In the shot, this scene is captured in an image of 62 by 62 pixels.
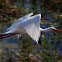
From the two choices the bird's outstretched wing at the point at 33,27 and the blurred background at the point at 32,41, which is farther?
the blurred background at the point at 32,41

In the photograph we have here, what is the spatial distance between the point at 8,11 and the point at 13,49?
1.67 metres

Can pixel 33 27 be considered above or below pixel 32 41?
Result: above

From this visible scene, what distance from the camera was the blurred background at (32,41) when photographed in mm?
4092

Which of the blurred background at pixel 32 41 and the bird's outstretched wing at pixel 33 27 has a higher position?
the bird's outstretched wing at pixel 33 27

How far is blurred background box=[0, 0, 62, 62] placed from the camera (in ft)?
13.4

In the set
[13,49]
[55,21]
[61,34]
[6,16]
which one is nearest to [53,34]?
[61,34]

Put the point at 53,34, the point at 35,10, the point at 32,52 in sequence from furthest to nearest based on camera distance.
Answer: the point at 35,10, the point at 53,34, the point at 32,52

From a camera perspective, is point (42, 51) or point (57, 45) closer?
point (42, 51)

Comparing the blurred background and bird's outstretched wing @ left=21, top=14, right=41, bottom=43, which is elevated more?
bird's outstretched wing @ left=21, top=14, right=41, bottom=43

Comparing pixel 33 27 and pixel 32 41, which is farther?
pixel 32 41

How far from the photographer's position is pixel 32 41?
15.7 feet

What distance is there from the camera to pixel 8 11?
592 centimetres

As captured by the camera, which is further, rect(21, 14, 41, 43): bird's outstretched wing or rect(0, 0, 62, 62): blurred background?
rect(0, 0, 62, 62): blurred background

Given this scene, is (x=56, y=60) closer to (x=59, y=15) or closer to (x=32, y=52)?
(x=32, y=52)
